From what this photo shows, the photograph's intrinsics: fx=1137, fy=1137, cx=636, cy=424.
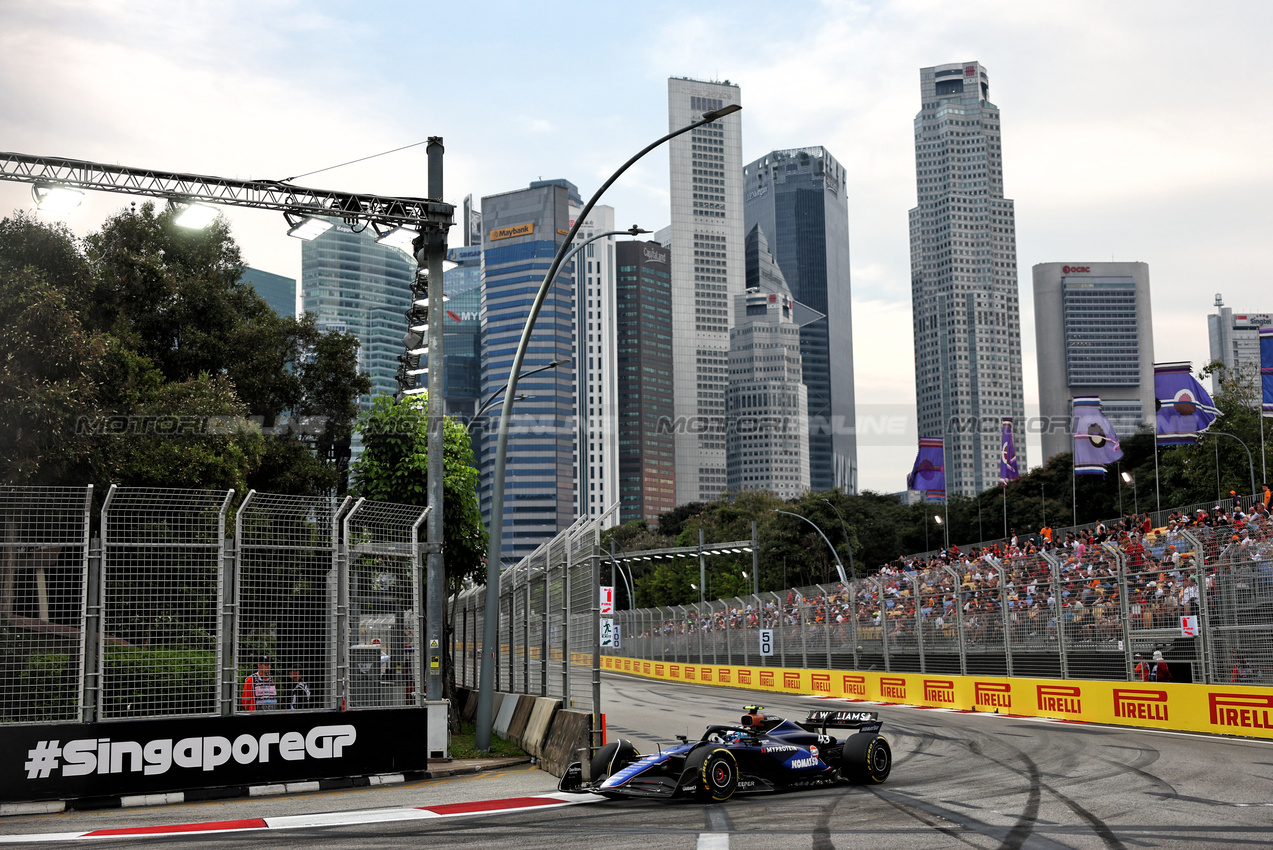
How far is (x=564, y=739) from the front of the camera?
47.1 feet

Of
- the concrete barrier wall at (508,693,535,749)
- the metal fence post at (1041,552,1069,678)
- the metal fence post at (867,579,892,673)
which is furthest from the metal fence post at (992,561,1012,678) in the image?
the concrete barrier wall at (508,693,535,749)

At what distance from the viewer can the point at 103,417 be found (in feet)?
72.8

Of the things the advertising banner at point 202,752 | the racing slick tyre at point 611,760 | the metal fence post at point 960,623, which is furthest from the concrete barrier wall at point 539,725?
the metal fence post at point 960,623

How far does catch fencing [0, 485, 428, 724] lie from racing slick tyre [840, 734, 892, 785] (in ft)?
18.5

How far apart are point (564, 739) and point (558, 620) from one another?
5.69 ft

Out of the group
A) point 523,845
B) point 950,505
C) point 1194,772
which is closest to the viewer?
point 523,845

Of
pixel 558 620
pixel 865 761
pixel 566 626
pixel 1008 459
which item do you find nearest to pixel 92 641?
pixel 566 626

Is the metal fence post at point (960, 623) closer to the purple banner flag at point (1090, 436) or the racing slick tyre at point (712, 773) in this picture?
the racing slick tyre at point (712, 773)

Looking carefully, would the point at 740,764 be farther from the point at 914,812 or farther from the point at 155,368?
→ the point at 155,368

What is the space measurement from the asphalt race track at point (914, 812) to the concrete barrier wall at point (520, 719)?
170cm

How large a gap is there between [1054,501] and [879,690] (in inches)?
2457

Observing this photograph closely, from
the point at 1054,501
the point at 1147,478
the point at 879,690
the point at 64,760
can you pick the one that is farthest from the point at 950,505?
the point at 64,760

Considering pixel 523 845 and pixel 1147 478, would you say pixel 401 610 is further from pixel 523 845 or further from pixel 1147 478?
pixel 1147 478

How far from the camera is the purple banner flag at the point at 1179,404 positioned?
39594 millimetres
